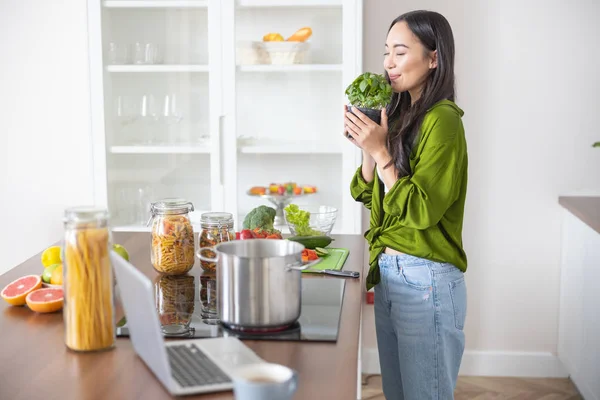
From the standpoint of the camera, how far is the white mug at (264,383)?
3.17ft

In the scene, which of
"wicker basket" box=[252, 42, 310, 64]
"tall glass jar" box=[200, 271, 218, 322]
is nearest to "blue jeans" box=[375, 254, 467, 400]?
"tall glass jar" box=[200, 271, 218, 322]

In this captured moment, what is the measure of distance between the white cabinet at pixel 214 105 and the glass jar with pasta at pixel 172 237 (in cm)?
145

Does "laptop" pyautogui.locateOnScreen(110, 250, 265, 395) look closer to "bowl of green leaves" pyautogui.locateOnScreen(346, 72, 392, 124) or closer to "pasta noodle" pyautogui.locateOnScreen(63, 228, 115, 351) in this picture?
"pasta noodle" pyautogui.locateOnScreen(63, 228, 115, 351)

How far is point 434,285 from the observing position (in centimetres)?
192

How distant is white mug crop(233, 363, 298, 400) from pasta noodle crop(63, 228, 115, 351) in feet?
1.30

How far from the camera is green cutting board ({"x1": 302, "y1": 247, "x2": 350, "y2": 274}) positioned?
1.96 metres

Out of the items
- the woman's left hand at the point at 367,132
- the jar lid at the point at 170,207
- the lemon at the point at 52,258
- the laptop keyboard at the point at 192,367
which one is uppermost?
the woman's left hand at the point at 367,132

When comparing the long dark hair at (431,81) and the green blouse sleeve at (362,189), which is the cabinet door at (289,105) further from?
the long dark hair at (431,81)

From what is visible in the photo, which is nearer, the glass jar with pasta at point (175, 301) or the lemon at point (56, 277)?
the glass jar with pasta at point (175, 301)

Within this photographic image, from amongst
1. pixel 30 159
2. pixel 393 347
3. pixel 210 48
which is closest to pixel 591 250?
pixel 393 347

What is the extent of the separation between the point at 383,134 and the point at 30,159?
2.27 metres

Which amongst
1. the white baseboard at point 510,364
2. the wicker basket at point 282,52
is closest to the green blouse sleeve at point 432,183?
the wicker basket at point 282,52

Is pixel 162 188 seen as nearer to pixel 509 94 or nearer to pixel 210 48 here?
pixel 210 48

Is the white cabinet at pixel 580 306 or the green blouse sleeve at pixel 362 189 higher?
the green blouse sleeve at pixel 362 189
